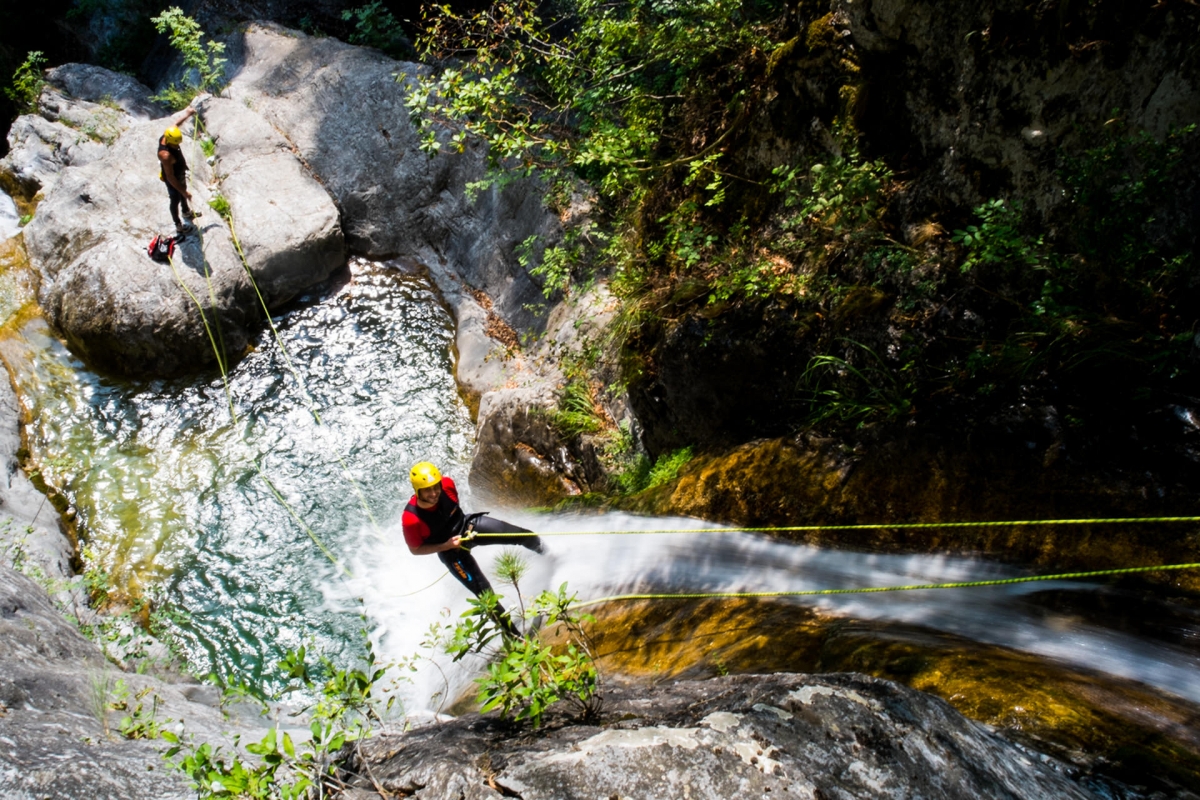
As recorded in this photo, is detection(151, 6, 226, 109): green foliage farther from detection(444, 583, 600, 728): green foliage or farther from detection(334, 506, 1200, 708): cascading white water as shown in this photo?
detection(444, 583, 600, 728): green foliage

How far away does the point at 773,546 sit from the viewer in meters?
4.31

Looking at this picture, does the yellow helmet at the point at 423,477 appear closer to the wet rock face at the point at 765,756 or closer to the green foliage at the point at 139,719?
the green foliage at the point at 139,719

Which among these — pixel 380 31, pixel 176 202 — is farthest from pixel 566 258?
pixel 380 31

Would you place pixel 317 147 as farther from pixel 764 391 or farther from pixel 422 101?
pixel 764 391

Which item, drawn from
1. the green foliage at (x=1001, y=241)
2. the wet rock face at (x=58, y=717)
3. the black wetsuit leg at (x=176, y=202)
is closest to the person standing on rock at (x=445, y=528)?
the wet rock face at (x=58, y=717)

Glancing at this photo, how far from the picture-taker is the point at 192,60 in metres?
10.6

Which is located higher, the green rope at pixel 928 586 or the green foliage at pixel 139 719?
the green rope at pixel 928 586

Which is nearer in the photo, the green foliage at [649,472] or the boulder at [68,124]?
the green foliage at [649,472]

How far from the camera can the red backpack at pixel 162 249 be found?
844 centimetres

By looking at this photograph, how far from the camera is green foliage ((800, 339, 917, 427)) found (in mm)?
4227

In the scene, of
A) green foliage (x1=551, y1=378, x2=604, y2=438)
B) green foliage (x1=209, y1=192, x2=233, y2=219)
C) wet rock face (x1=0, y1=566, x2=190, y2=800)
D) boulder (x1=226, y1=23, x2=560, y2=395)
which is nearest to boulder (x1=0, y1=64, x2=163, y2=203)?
boulder (x1=226, y1=23, x2=560, y2=395)

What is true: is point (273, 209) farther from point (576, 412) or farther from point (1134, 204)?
point (1134, 204)

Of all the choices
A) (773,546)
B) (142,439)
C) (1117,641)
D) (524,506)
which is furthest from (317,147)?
(1117,641)

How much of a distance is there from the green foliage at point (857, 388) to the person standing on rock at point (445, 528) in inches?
97.7
